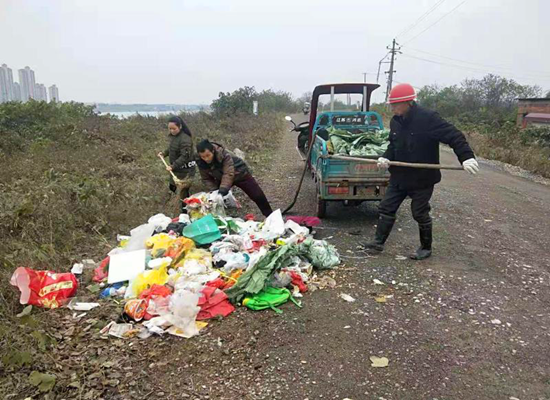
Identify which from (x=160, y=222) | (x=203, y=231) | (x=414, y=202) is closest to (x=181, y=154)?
(x=160, y=222)

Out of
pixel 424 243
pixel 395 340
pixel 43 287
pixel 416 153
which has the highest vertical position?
pixel 416 153

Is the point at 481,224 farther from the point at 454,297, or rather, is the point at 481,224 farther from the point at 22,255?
the point at 22,255

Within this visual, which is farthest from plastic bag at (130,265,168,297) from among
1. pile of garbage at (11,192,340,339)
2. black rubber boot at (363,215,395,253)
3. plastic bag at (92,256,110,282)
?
black rubber boot at (363,215,395,253)

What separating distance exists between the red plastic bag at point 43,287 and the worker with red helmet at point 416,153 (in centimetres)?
325

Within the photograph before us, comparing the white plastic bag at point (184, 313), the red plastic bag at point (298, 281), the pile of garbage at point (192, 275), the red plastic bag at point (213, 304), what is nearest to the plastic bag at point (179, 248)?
the pile of garbage at point (192, 275)

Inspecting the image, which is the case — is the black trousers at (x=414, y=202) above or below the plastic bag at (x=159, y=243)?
above

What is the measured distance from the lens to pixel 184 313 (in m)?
3.20

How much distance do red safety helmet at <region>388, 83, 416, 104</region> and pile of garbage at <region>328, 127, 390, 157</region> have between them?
4.34ft

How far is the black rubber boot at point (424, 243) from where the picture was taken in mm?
4449

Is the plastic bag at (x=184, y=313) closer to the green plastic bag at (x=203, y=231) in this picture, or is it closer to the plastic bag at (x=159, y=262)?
the plastic bag at (x=159, y=262)

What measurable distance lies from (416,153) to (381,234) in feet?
3.36

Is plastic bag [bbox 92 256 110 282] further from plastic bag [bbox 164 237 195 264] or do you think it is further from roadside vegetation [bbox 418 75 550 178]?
roadside vegetation [bbox 418 75 550 178]

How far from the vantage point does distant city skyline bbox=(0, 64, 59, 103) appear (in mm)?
19125

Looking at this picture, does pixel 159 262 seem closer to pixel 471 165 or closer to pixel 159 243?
pixel 159 243
